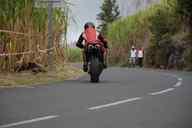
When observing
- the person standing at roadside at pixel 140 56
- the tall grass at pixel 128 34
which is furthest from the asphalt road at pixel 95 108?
the tall grass at pixel 128 34

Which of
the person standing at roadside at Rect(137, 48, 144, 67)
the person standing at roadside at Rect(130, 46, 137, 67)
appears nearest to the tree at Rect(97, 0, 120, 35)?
the person standing at roadside at Rect(130, 46, 137, 67)

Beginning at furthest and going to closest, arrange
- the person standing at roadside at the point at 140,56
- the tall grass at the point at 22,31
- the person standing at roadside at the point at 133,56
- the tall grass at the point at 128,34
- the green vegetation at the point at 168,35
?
the tall grass at the point at 128,34 → the person standing at roadside at the point at 133,56 → the person standing at roadside at the point at 140,56 → the green vegetation at the point at 168,35 → the tall grass at the point at 22,31

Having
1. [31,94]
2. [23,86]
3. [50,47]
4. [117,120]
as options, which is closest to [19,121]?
[117,120]

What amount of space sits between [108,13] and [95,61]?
59.0m

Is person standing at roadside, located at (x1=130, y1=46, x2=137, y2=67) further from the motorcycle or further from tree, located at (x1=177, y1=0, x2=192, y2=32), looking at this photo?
the motorcycle

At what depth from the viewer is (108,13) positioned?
74.2 m

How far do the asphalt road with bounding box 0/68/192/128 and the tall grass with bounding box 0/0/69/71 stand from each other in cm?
321

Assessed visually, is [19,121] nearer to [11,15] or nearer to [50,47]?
[11,15]

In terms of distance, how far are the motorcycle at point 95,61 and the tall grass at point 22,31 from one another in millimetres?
1793

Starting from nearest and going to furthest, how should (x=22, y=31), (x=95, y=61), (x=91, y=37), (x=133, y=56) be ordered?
1. (x=95, y=61)
2. (x=91, y=37)
3. (x=22, y=31)
4. (x=133, y=56)

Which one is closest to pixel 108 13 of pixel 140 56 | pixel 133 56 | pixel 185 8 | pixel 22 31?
pixel 133 56

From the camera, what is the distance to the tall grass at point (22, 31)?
15781 millimetres

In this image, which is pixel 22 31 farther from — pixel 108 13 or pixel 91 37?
pixel 108 13

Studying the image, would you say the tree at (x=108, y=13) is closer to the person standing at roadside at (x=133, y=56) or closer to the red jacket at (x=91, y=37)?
the person standing at roadside at (x=133, y=56)
